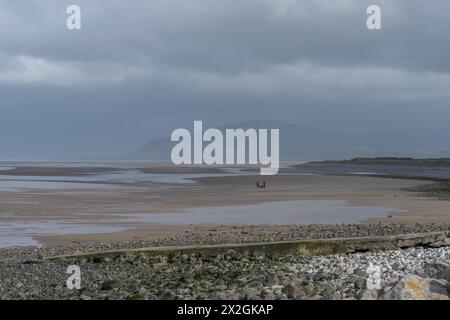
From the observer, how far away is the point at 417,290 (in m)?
8.84

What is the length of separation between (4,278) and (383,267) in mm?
6968

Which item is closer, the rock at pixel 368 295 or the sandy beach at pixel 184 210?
the rock at pixel 368 295

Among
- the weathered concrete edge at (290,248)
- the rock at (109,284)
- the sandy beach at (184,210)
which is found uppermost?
the weathered concrete edge at (290,248)

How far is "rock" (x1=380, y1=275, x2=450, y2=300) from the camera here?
28.6 feet

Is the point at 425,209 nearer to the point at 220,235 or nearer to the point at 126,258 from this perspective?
the point at 220,235

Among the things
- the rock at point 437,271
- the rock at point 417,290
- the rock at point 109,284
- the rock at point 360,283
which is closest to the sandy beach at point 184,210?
the rock at point 109,284

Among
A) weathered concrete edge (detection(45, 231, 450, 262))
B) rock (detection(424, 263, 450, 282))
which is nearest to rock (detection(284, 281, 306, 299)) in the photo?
rock (detection(424, 263, 450, 282))

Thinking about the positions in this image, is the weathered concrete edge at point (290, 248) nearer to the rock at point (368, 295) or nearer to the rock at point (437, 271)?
the rock at point (437, 271)

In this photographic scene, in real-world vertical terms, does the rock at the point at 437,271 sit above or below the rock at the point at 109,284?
above

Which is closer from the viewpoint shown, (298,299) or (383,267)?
(298,299)

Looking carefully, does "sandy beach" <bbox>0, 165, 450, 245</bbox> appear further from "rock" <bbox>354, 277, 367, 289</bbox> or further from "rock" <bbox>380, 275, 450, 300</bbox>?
"rock" <bbox>380, 275, 450, 300</bbox>

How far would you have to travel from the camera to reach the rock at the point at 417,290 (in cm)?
871

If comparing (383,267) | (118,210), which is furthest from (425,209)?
(383,267)

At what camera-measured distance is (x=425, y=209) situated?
26.2m
